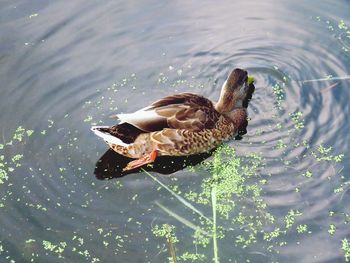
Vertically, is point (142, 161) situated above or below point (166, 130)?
below

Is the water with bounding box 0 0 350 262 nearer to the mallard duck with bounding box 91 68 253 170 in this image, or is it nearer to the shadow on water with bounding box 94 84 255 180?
the shadow on water with bounding box 94 84 255 180

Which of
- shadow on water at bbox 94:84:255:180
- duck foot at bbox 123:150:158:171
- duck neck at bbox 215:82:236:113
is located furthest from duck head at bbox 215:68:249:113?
duck foot at bbox 123:150:158:171

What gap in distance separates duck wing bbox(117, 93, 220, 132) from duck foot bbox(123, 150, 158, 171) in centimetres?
25

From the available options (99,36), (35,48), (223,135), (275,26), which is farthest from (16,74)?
(275,26)

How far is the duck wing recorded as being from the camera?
6535mm

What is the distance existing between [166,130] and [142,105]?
64 cm

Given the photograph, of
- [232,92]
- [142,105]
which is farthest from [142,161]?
[232,92]

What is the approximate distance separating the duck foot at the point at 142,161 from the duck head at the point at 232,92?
0.97 meters

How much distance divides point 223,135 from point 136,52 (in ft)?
5.65

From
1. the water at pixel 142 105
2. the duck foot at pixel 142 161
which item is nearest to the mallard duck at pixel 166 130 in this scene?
the duck foot at pixel 142 161

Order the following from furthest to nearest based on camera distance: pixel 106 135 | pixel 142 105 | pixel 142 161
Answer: pixel 142 105 < pixel 142 161 < pixel 106 135

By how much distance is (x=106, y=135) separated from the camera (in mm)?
6477

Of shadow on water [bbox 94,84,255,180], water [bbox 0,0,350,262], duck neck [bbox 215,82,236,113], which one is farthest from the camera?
duck neck [bbox 215,82,236,113]

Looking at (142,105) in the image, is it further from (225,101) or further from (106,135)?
(225,101)
